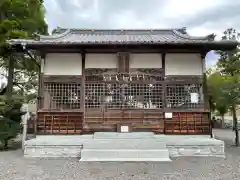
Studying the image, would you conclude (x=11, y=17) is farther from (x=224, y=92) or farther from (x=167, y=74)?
(x=224, y=92)

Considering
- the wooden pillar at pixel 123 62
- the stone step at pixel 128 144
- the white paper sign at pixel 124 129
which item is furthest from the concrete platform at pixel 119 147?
the wooden pillar at pixel 123 62

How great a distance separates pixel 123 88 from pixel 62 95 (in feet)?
7.77

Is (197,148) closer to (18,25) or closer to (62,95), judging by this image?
(62,95)

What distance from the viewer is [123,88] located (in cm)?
921

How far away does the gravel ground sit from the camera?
5320mm

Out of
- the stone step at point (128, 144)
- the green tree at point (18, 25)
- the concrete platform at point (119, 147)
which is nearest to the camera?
the stone step at point (128, 144)

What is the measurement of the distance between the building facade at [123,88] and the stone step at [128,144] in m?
1.20

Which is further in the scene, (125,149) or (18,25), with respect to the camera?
(18,25)

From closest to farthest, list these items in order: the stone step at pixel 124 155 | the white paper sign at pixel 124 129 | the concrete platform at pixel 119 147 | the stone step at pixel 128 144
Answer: the stone step at pixel 124 155
the stone step at pixel 128 144
the concrete platform at pixel 119 147
the white paper sign at pixel 124 129

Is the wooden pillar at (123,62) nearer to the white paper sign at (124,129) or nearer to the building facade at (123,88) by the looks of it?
the building facade at (123,88)

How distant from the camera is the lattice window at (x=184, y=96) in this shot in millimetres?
9164

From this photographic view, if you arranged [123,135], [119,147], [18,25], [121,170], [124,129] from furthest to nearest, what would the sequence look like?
[18,25]
[124,129]
[123,135]
[119,147]
[121,170]

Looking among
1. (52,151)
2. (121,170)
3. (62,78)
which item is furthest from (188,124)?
(62,78)

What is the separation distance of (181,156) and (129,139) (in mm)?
1761
